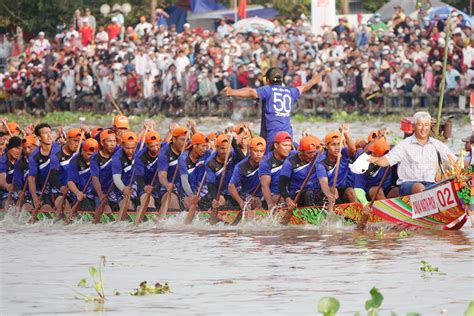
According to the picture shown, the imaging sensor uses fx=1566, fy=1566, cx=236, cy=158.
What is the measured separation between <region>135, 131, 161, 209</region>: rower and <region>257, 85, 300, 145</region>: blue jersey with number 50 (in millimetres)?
1182

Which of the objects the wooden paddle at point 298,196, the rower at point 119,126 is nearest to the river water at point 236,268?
the wooden paddle at point 298,196

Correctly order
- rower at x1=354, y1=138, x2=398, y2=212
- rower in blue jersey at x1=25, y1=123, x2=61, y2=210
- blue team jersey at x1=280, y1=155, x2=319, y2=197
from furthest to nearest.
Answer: rower in blue jersey at x1=25, y1=123, x2=61, y2=210, blue team jersey at x1=280, y1=155, x2=319, y2=197, rower at x1=354, y1=138, x2=398, y2=212

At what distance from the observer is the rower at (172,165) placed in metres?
16.6

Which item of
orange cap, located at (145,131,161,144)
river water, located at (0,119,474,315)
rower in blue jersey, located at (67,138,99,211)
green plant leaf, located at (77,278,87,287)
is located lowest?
river water, located at (0,119,474,315)

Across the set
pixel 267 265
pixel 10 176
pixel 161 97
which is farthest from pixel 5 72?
pixel 267 265

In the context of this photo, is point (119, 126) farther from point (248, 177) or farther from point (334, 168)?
point (334, 168)

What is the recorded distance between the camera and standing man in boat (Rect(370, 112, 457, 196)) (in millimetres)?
14195

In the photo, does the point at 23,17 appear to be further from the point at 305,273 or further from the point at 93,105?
the point at 305,273

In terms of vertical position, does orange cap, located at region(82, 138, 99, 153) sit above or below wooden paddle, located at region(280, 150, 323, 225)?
above

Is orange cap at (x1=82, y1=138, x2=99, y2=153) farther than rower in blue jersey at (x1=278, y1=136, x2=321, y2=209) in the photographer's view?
Yes

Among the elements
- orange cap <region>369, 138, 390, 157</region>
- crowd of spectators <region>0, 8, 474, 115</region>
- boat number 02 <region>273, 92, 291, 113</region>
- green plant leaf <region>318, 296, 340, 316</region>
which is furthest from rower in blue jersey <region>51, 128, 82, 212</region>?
crowd of spectators <region>0, 8, 474, 115</region>

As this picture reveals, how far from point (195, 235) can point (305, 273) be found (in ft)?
10.8

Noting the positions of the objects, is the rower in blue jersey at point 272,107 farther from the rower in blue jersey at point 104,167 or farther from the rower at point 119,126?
the rower at point 119,126

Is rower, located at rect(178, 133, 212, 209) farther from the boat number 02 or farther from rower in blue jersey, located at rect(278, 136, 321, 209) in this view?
rower in blue jersey, located at rect(278, 136, 321, 209)
